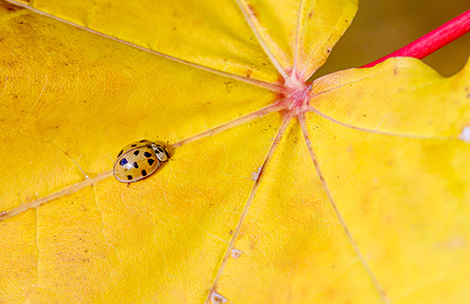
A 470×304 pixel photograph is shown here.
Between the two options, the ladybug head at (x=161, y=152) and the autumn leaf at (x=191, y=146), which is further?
the ladybug head at (x=161, y=152)

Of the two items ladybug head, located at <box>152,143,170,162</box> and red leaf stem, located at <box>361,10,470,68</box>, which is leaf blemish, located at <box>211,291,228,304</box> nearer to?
ladybug head, located at <box>152,143,170,162</box>

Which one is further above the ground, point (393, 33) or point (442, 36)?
point (393, 33)

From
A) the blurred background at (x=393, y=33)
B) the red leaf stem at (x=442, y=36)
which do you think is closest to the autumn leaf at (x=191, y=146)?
the red leaf stem at (x=442, y=36)

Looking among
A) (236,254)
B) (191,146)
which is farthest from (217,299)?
(191,146)

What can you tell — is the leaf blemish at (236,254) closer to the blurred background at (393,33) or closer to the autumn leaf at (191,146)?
the autumn leaf at (191,146)

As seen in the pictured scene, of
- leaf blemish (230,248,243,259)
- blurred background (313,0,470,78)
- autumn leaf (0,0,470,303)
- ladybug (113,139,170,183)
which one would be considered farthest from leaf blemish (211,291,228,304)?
blurred background (313,0,470,78)

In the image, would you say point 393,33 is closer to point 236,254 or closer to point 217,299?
point 236,254
